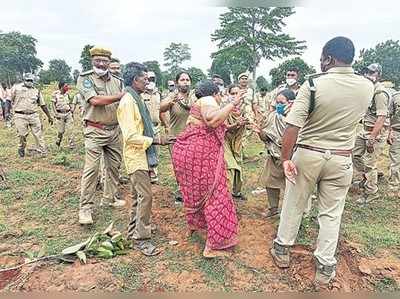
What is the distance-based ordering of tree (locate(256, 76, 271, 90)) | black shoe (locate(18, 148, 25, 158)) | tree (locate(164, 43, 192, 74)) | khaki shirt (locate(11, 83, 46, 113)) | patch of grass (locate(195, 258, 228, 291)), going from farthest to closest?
tree (locate(164, 43, 192, 74)), tree (locate(256, 76, 271, 90)), black shoe (locate(18, 148, 25, 158)), khaki shirt (locate(11, 83, 46, 113)), patch of grass (locate(195, 258, 228, 291))

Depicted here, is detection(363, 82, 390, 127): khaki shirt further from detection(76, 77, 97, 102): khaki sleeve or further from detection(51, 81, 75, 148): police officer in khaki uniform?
detection(51, 81, 75, 148): police officer in khaki uniform

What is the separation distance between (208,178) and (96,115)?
166 centimetres

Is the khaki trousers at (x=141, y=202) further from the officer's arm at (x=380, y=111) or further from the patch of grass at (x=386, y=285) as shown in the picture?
the officer's arm at (x=380, y=111)

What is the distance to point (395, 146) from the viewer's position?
20.2ft

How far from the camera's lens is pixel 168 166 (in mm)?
7555

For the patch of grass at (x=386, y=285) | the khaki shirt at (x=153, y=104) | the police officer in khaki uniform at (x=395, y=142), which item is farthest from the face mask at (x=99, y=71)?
the police officer in khaki uniform at (x=395, y=142)

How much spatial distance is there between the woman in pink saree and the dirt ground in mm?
239

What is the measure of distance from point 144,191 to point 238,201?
77.2 inches

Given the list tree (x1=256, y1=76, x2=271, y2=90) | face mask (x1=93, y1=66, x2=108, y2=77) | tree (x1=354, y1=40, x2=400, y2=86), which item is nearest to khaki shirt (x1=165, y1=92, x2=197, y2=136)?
face mask (x1=93, y1=66, x2=108, y2=77)

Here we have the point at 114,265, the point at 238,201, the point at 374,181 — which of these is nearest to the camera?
the point at 114,265

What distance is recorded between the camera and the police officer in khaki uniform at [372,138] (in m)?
5.17

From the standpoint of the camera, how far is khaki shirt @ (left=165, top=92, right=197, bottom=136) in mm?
5121

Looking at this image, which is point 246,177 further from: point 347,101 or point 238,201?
point 347,101

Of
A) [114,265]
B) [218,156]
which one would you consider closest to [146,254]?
[114,265]
